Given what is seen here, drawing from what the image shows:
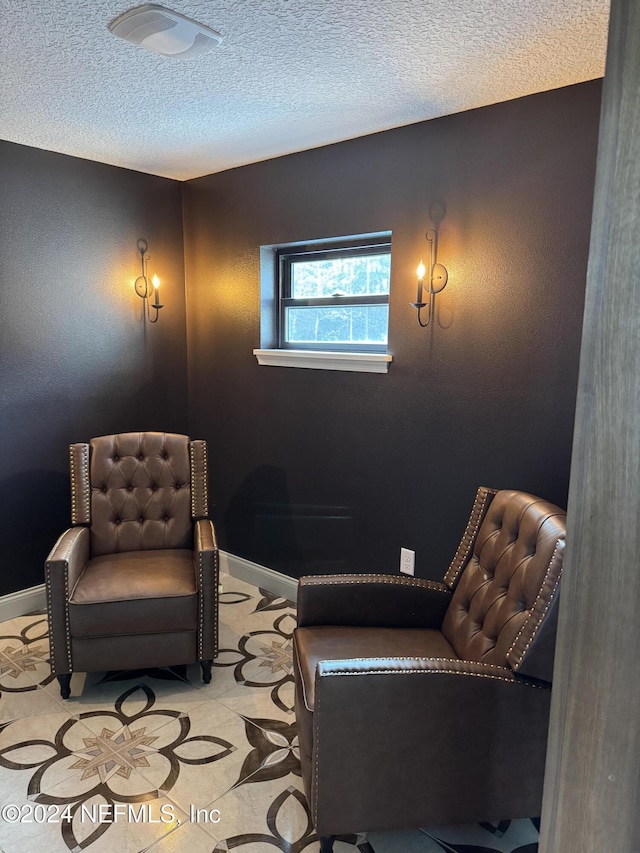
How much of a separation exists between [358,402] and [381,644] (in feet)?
4.41

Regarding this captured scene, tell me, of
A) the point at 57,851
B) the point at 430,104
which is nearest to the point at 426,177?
the point at 430,104

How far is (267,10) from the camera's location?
1.75 meters

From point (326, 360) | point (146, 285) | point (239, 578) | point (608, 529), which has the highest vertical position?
point (146, 285)

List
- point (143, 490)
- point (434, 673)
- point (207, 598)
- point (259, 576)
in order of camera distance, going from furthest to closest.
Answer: point (259, 576), point (143, 490), point (207, 598), point (434, 673)

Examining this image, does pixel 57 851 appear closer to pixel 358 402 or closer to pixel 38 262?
pixel 358 402

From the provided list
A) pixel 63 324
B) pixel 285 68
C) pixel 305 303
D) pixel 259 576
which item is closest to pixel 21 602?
pixel 259 576

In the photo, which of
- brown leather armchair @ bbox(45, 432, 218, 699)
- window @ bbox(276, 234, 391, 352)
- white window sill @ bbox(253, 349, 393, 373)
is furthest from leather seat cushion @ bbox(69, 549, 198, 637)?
window @ bbox(276, 234, 391, 352)

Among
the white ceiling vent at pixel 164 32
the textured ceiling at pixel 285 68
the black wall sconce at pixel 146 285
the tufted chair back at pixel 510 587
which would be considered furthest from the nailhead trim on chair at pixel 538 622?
the black wall sconce at pixel 146 285

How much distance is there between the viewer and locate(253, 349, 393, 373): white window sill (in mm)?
2998

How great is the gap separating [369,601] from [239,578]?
5.89 feet

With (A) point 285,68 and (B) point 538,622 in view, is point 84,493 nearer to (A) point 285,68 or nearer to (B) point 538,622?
(A) point 285,68

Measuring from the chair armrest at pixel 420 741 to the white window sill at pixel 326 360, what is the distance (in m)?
1.59

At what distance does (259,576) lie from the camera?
3.74 meters

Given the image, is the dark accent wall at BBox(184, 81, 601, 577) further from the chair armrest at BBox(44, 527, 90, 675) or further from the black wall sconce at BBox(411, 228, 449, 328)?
the chair armrest at BBox(44, 527, 90, 675)
